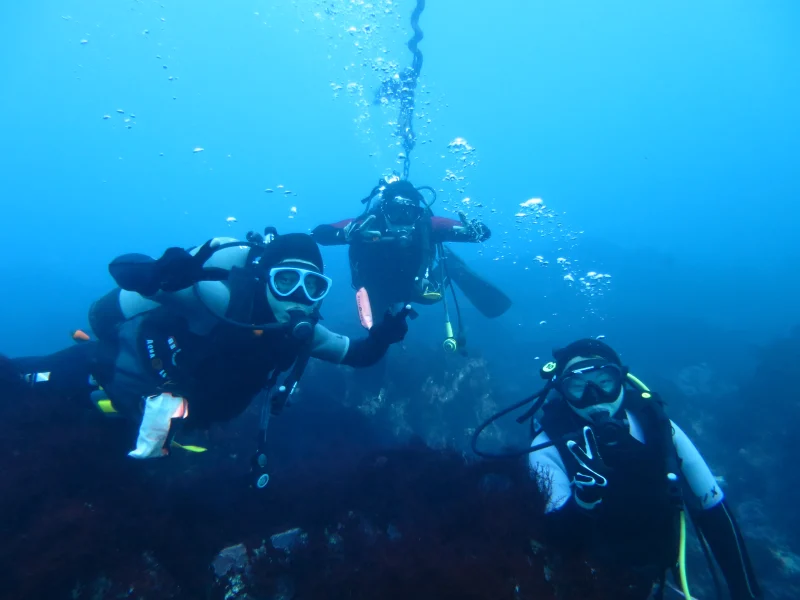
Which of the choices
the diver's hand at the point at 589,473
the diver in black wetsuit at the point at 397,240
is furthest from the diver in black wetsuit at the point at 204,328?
the diver in black wetsuit at the point at 397,240

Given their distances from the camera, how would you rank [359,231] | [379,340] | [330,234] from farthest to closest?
[330,234] < [359,231] < [379,340]

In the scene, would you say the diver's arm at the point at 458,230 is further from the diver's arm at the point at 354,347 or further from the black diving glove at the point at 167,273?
the black diving glove at the point at 167,273

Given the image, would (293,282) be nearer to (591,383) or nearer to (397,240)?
(591,383)

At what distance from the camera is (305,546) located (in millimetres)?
3852

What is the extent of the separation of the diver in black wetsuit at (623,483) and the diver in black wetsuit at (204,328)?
6.83 feet

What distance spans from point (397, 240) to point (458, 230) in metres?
1.52

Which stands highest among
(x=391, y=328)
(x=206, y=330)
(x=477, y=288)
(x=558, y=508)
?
(x=206, y=330)

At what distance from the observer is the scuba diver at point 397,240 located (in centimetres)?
812

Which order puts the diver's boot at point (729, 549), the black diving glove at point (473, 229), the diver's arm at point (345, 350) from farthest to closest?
the black diving glove at point (473, 229) < the diver's arm at point (345, 350) < the diver's boot at point (729, 549)

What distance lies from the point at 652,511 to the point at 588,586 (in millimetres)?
958

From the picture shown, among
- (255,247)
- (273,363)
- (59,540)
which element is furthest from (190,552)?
(255,247)

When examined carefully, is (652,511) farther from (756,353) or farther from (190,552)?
(756,353)

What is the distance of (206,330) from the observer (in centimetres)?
406

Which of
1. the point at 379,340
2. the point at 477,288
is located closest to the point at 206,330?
the point at 379,340
